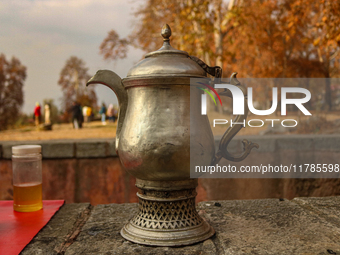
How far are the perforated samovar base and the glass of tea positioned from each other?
0.71 metres

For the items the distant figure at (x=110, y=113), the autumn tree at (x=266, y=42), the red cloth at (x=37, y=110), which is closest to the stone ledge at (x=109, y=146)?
the autumn tree at (x=266, y=42)

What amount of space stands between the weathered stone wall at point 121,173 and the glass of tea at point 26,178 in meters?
2.15

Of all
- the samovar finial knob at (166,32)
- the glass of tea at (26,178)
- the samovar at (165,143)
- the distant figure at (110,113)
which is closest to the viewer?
the samovar at (165,143)

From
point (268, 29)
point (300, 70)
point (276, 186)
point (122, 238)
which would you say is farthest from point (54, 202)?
point (300, 70)

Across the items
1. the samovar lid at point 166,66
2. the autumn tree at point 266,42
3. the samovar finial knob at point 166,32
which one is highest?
the autumn tree at point 266,42

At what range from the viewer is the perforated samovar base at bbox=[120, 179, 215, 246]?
1.33m

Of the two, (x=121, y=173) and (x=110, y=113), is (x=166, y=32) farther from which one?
(x=110, y=113)

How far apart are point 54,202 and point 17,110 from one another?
17246mm

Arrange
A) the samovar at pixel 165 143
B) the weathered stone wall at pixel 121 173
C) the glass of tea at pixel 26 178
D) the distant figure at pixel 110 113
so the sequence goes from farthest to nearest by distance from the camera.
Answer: the distant figure at pixel 110 113
the weathered stone wall at pixel 121 173
the glass of tea at pixel 26 178
the samovar at pixel 165 143

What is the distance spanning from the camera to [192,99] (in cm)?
135

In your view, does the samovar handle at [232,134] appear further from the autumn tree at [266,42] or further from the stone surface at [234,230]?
the autumn tree at [266,42]

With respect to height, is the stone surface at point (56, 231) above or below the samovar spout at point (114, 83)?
below

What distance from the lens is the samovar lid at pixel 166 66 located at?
4.21ft

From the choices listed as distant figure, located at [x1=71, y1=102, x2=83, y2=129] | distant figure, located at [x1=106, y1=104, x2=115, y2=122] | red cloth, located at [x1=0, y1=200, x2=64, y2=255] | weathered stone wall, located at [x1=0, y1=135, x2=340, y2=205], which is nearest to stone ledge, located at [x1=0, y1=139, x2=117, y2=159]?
weathered stone wall, located at [x1=0, y1=135, x2=340, y2=205]
